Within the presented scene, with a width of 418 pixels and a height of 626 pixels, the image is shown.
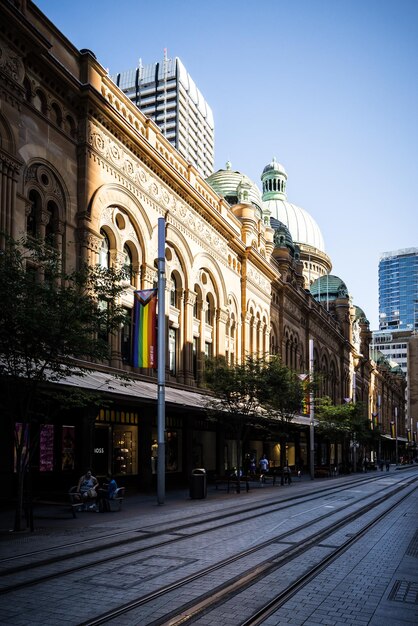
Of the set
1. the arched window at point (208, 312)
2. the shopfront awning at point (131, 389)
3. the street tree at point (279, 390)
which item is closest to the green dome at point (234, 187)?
the arched window at point (208, 312)

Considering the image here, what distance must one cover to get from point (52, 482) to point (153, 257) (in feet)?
43.9

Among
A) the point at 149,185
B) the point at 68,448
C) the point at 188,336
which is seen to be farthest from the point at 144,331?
the point at 188,336

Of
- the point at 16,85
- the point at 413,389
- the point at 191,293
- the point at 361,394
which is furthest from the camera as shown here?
the point at 413,389

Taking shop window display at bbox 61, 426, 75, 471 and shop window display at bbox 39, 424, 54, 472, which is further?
shop window display at bbox 61, 426, 75, 471

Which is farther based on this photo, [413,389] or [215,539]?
[413,389]

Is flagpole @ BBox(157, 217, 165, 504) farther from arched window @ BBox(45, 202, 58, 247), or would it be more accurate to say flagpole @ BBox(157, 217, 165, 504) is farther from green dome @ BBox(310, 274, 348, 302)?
green dome @ BBox(310, 274, 348, 302)

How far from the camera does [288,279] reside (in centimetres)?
→ 6519

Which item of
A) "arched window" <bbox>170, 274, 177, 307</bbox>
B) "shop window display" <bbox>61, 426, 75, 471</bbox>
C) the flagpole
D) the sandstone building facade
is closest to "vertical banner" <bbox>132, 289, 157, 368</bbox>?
the flagpole

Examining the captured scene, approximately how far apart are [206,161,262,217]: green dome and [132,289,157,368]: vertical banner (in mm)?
33308

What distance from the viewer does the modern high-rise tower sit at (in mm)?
161500

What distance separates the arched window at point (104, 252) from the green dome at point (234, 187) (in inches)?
1119

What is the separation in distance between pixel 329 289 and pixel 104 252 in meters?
76.3

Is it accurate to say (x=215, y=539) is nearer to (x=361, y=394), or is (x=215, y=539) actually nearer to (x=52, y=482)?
(x=52, y=482)

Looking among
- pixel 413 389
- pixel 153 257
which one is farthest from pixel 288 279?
pixel 413 389
